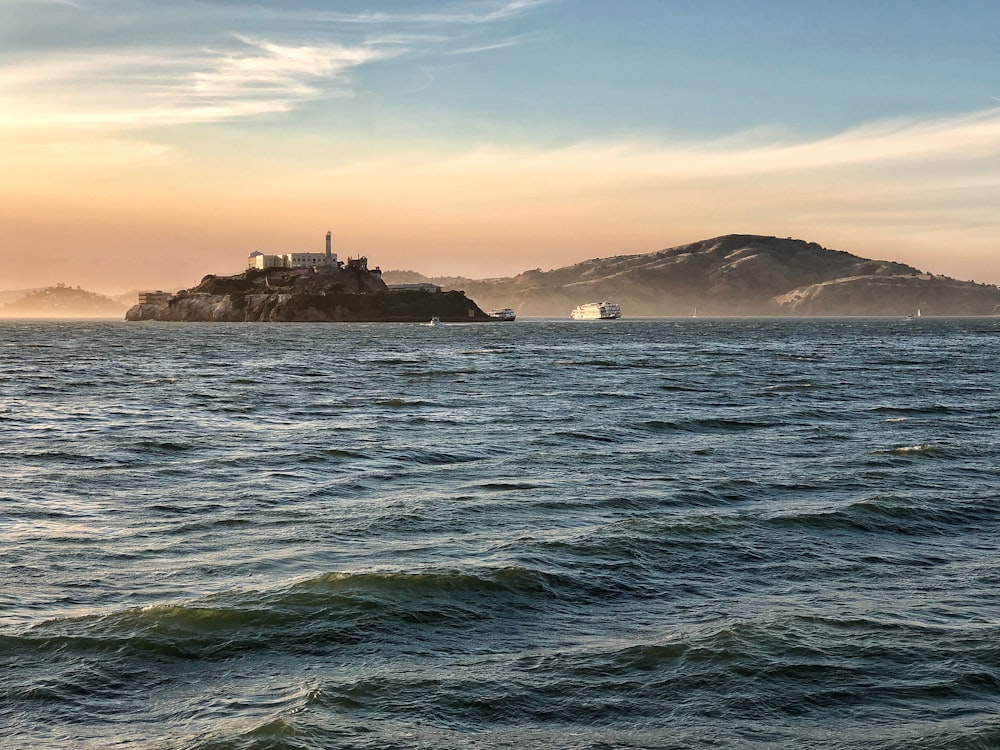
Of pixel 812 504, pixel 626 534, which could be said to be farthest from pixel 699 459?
pixel 626 534

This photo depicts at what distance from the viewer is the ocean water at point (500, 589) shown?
11602mm

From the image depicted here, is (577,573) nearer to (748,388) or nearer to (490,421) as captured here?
(490,421)

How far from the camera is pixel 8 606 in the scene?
15.4 metres

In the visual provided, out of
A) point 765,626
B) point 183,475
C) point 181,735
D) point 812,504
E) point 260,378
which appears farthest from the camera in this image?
point 260,378

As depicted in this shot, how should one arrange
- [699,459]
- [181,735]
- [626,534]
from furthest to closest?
[699,459]
[626,534]
[181,735]

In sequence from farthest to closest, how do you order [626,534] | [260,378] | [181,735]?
[260,378] < [626,534] < [181,735]

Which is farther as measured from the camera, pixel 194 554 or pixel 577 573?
pixel 194 554

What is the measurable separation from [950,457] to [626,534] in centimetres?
1660

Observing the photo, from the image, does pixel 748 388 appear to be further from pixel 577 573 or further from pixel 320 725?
pixel 320 725

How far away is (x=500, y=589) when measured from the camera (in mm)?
16578

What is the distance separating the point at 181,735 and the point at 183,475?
18.7m

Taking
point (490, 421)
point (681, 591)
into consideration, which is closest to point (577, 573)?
point (681, 591)

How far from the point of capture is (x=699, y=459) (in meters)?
32.1

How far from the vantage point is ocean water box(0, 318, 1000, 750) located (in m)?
11.6
